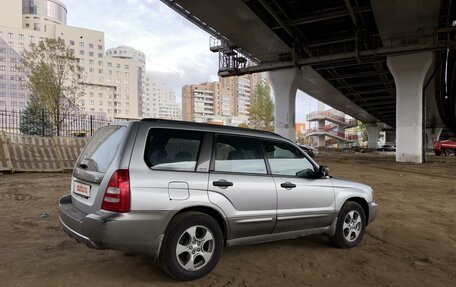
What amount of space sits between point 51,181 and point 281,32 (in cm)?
1874

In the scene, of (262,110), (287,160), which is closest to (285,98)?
(262,110)

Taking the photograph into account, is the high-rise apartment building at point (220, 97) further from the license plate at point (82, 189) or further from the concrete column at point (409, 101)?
the license plate at point (82, 189)

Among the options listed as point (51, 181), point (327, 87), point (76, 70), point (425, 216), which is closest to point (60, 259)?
point (425, 216)

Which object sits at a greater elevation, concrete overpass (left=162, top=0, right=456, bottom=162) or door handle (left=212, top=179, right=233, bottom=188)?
concrete overpass (left=162, top=0, right=456, bottom=162)

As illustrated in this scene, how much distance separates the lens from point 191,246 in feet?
12.8

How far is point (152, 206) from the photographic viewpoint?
3664 millimetres

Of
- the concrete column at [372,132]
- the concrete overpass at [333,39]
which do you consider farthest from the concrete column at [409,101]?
the concrete column at [372,132]

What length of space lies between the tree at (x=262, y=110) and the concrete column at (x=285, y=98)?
1749cm

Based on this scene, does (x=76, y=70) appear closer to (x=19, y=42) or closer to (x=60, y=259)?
(x=60, y=259)

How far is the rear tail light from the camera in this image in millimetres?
3574

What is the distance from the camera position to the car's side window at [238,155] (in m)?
4.30

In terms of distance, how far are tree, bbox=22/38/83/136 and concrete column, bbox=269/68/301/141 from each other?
1624 centimetres

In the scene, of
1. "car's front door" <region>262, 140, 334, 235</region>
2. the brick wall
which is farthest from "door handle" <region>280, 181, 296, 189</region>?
the brick wall

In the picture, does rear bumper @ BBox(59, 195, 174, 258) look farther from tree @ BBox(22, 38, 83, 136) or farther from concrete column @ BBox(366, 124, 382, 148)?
concrete column @ BBox(366, 124, 382, 148)
